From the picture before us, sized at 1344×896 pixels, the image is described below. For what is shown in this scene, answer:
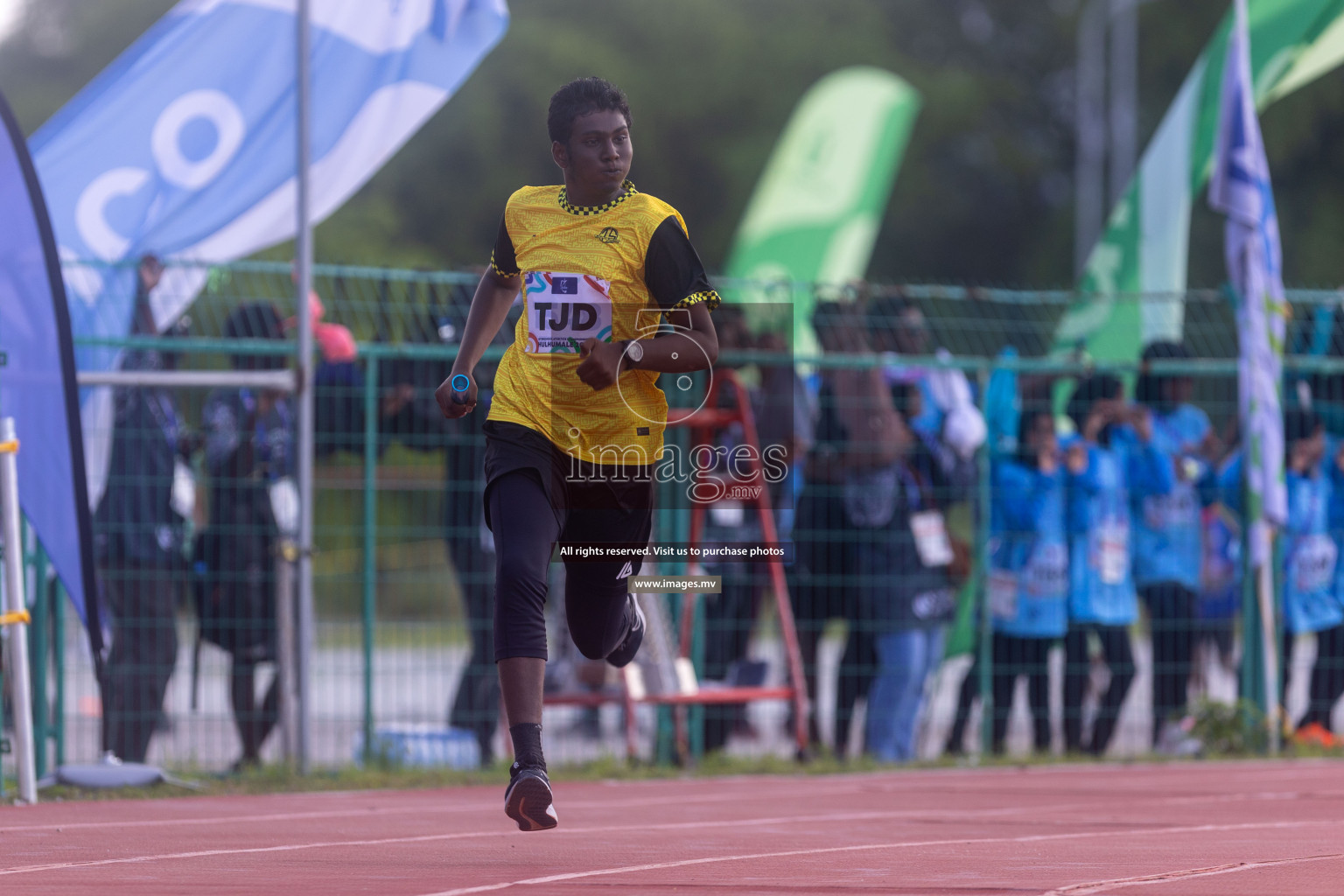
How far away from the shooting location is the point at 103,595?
854 cm

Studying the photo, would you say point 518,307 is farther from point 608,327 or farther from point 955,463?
point 608,327

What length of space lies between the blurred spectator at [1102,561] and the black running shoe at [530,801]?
18.7 ft

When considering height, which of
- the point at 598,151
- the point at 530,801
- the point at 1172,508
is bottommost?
the point at 530,801

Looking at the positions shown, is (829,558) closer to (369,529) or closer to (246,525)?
(369,529)

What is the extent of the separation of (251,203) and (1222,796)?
17.2 ft

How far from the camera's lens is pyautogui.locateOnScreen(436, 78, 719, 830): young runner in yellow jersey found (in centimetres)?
523

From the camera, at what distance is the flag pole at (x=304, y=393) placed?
8.23 m

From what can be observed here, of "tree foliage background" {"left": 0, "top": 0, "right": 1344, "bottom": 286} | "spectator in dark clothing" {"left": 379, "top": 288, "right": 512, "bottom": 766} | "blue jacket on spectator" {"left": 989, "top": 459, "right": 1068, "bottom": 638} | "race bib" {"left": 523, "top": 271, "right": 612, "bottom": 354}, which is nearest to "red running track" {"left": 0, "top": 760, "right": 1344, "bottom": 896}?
"spectator in dark clothing" {"left": 379, "top": 288, "right": 512, "bottom": 766}

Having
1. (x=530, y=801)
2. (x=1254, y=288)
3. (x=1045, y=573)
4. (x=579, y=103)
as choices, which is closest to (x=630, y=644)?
(x=530, y=801)

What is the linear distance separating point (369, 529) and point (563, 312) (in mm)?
3913

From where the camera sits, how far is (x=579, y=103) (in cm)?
539

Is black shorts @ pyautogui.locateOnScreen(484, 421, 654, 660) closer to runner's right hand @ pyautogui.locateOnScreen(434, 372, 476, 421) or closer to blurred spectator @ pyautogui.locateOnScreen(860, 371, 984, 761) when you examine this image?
runner's right hand @ pyautogui.locateOnScreen(434, 372, 476, 421)

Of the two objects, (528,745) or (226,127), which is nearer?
(528,745)

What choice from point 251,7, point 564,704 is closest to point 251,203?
point 251,7
